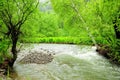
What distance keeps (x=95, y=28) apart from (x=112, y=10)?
335cm

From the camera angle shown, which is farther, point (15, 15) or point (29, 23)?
point (29, 23)

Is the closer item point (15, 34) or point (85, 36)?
point (15, 34)

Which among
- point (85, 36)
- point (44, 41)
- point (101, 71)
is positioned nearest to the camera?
point (101, 71)

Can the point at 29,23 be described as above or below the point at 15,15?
below

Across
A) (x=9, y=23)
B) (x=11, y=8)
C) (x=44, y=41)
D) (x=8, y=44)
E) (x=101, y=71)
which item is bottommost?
(x=44, y=41)

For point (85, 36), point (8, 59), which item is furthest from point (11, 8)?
point (85, 36)

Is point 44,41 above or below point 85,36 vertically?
below

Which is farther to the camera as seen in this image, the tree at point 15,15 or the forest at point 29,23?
the forest at point 29,23

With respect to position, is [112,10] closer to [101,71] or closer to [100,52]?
[101,71]

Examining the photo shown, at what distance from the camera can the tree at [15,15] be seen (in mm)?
17250

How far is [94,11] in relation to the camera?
2234 centimetres

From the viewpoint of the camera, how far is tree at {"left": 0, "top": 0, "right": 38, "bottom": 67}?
56.6 feet

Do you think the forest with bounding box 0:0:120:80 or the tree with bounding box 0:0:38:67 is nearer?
the tree with bounding box 0:0:38:67

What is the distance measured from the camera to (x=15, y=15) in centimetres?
1831
